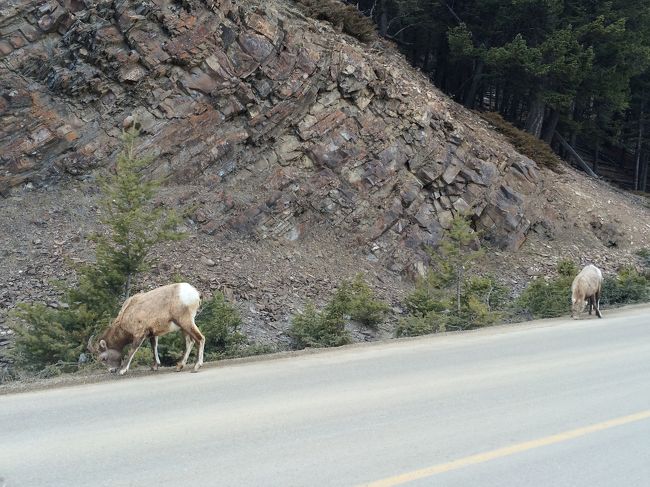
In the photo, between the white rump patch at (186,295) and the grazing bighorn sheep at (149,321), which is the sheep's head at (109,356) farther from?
the white rump patch at (186,295)

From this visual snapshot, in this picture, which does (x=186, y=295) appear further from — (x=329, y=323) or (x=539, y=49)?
(x=539, y=49)

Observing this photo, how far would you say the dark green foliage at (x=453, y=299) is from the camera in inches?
596

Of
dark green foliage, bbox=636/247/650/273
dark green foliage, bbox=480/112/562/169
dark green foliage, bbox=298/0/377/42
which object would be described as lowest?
dark green foliage, bbox=636/247/650/273

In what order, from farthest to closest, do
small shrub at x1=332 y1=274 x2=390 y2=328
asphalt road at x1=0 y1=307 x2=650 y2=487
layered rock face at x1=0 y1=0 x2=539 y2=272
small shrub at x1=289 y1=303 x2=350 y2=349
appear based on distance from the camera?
1. layered rock face at x1=0 y1=0 x2=539 y2=272
2. small shrub at x1=332 y1=274 x2=390 y2=328
3. small shrub at x1=289 y1=303 x2=350 y2=349
4. asphalt road at x1=0 y1=307 x2=650 y2=487

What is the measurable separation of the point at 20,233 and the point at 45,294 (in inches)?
116

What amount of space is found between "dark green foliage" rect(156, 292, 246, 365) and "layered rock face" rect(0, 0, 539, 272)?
21.3ft

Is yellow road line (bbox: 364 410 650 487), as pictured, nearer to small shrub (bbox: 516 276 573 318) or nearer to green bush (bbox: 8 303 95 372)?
green bush (bbox: 8 303 95 372)

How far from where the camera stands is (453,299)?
16.9 metres

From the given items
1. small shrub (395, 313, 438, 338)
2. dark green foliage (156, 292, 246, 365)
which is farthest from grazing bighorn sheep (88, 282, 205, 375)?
small shrub (395, 313, 438, 338)

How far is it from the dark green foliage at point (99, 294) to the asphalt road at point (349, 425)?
3.53 m

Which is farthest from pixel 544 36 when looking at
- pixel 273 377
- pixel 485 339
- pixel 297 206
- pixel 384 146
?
pixel 273 377

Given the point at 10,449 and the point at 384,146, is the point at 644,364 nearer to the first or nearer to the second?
the point at 10,449

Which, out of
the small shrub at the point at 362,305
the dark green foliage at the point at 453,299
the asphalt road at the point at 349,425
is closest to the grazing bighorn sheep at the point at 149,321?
the asphalt road at the point at 349,425

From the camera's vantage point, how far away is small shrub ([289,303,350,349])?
45.1 feet
